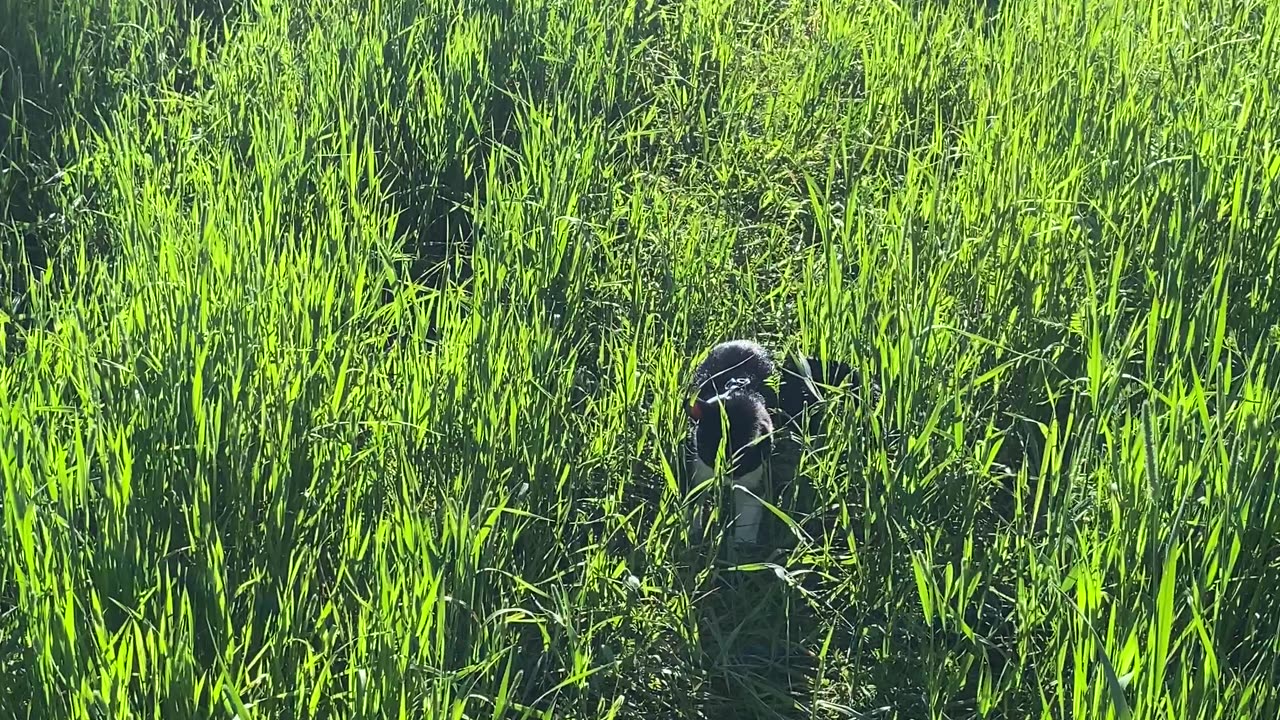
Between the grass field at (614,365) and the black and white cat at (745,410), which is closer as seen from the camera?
the grass field at (614,365)

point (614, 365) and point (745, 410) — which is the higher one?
point (745, 410)

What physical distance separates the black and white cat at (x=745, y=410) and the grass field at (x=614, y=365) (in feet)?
0.24

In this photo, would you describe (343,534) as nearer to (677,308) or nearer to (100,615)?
(100,615)

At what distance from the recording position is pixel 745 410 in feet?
6.57

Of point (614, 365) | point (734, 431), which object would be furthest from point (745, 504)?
point (614, 365)

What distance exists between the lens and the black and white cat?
1.99m

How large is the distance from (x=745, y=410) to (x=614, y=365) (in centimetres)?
42

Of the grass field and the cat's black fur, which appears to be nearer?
the grass field

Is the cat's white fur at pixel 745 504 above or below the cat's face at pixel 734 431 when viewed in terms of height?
below

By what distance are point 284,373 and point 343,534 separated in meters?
0.31

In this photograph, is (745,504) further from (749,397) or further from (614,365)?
(614,365)

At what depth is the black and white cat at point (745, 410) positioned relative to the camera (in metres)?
1.99

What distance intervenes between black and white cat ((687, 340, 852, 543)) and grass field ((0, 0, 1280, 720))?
0.07 metres

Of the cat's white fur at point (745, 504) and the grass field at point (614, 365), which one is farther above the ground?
the grass field at point (614, 365)
